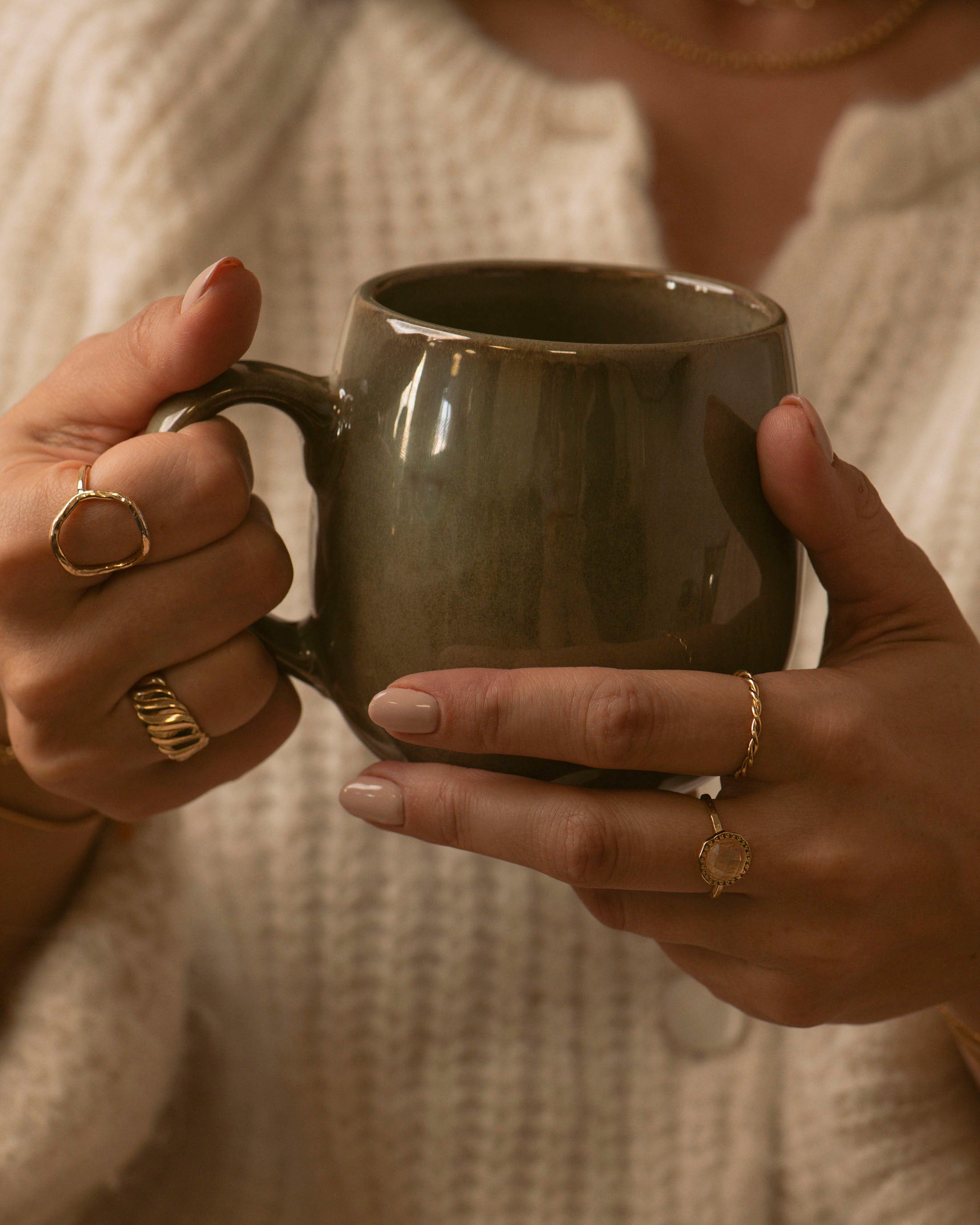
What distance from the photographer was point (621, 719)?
468 mm

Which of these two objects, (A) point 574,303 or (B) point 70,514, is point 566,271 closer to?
(A) point 574,303

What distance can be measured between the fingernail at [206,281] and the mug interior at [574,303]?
85 mm

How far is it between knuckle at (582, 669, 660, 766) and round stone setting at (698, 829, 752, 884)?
69 mm

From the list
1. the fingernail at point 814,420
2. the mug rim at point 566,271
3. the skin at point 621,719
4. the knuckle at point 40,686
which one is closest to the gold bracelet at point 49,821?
the skin at point 621,719

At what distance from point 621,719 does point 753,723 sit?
0.23ft

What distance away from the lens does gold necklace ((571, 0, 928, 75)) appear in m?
1.07

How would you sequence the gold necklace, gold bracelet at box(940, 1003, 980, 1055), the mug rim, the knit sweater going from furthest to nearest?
the gold necklace, the knit sweater, gold bracelet at box(940, 1003, 980, 1055), the mug rim

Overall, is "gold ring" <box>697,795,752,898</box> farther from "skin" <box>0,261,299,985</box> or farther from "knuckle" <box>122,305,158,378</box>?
"knuckle" <box>122,305,158,378</box>

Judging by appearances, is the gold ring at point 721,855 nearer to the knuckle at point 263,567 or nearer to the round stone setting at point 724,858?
the round stone setting at point 724,858

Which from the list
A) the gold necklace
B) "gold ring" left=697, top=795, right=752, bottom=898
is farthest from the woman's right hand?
the gold necklace

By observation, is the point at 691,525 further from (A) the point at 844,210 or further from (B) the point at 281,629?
(A) the point at 844,210

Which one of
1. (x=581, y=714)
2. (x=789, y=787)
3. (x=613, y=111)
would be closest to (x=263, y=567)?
(x=581, y=714)

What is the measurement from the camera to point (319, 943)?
92cm

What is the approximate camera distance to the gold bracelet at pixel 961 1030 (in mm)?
713
